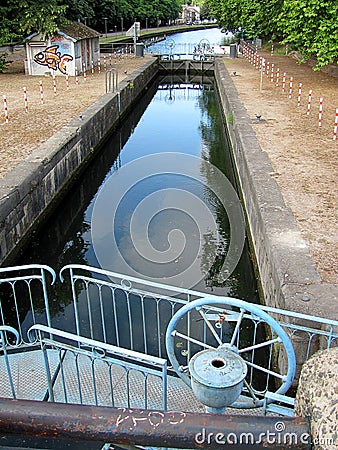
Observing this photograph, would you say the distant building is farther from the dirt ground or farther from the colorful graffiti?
the dirt ground

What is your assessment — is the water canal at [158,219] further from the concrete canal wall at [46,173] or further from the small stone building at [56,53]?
the small stone building at [56,53]

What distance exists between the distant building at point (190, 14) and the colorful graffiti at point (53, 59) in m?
116

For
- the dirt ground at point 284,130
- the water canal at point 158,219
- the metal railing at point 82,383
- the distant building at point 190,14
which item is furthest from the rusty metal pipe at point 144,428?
the distant building at point 190,14

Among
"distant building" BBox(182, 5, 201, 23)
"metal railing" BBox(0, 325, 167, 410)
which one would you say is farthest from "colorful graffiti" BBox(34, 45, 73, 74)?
"distant building" BBox(182, 5, 201, 23)

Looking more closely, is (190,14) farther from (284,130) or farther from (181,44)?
(284,130)

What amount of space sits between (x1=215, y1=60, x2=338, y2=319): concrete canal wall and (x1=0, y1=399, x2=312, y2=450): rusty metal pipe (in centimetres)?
390

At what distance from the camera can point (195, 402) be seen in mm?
4492

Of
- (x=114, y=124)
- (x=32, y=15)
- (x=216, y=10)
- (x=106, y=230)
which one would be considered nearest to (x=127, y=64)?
(x=32, y=15)

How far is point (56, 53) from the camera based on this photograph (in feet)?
75.0

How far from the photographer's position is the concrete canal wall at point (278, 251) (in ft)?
17.2

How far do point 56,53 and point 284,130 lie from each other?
13595 mm

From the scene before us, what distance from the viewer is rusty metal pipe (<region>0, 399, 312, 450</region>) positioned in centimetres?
123

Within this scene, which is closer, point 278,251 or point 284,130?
point 278,251

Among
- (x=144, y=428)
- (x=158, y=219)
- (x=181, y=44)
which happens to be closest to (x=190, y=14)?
(x=181, y=44)
